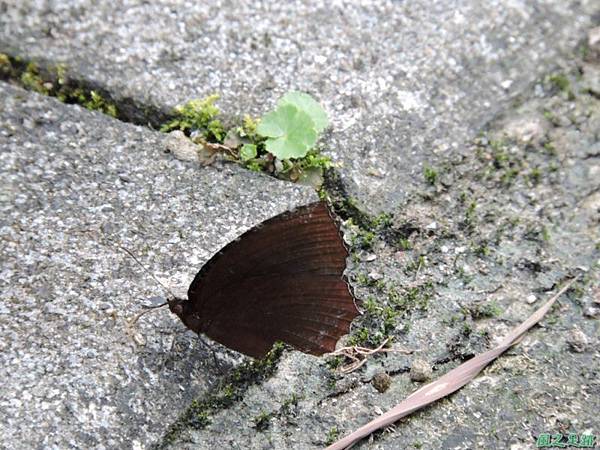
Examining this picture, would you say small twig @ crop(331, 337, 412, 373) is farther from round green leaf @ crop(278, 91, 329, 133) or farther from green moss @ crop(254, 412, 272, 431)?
round green leaf @ crop(278, 91, 329, 133)

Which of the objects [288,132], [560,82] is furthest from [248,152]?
[560,82]

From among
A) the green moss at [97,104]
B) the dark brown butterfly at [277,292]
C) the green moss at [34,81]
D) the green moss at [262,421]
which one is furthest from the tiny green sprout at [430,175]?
the green moss at [34,81]

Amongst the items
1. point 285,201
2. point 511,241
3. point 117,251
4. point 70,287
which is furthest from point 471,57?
point 70,287

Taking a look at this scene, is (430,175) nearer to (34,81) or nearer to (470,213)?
(470,213)

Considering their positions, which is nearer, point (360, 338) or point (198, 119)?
point (360, 338)

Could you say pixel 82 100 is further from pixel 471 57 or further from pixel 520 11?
pixel 520 11

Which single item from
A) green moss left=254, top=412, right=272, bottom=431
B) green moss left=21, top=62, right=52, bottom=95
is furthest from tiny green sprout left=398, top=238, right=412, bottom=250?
green moss left=21, top=62, right=52, bottom=95
